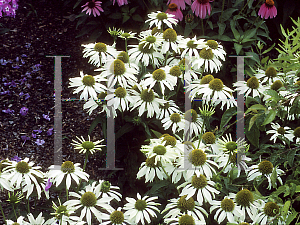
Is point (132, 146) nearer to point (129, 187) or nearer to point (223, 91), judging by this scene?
point (129, 187)

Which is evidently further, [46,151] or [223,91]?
[46,151]

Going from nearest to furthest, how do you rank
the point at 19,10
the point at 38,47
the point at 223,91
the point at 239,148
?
the point at 239,148 < the point at 223,91 < the point at 38,47 < the point at 19,10

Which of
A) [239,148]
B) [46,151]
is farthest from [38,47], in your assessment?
[239,148]

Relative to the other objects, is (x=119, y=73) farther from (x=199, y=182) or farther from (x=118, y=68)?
(x=199, y=182)

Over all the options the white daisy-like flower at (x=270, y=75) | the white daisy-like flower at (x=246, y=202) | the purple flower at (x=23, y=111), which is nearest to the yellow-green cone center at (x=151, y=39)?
the white daisy-like flower at (x=270, y=75)

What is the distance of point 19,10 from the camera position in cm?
373

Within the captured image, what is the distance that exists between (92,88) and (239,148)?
82 centimetres

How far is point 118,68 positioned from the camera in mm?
1749

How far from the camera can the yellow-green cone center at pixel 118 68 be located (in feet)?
5.74

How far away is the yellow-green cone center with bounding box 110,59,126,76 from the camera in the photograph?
5.74 ft

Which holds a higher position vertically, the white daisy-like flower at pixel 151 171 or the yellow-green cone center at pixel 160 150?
the yellow-green cone center at pixel 160 150

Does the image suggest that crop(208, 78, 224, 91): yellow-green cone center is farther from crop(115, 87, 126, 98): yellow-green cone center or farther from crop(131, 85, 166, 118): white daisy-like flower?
crop(115, 87, 126, 98): yellow-green cone center

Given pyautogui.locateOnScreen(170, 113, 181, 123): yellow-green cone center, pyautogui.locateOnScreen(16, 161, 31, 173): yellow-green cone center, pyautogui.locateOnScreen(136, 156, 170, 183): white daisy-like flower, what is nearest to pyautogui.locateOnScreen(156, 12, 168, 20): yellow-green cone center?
pyautogui.locateOnScreen(170, 113, 181, 123): yellow-green cone center

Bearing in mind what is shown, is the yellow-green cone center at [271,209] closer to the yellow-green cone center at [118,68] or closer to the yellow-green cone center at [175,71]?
the yellow-green cone center at [175,71]
